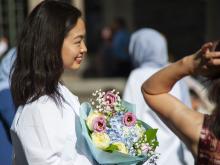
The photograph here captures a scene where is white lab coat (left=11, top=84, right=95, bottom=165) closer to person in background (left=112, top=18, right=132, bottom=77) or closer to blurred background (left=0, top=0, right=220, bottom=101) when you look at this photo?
person in background (left=112, top=18, right=132, bottom=77)

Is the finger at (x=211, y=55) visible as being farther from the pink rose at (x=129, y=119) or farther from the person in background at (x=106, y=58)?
the person in background at (x=106, y=58)

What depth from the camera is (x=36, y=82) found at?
3.23 m

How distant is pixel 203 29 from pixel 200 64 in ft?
48.6

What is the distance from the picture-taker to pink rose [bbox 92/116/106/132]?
10.3 feet

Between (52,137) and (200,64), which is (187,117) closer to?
(200,64)

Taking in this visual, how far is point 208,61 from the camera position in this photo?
8.04 ft

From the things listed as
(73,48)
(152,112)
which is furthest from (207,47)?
(152,112)

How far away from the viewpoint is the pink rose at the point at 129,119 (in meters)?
3.18

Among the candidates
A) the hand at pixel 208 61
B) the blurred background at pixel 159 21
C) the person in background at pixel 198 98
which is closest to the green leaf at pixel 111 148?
the hand at pixel 208 61

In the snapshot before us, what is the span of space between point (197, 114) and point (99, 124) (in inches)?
26.6

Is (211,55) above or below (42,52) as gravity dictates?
above

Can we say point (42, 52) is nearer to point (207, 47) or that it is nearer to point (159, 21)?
point (207, 47)

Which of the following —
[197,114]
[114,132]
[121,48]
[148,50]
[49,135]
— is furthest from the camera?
[121,48]

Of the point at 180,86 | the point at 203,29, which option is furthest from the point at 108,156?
the point at 203,29
